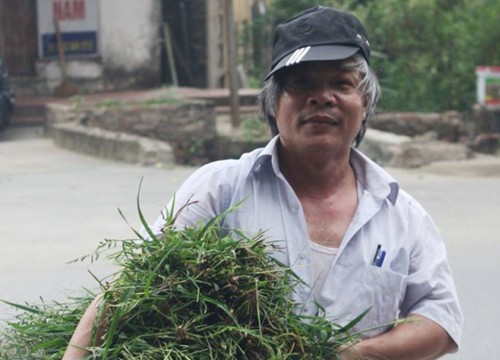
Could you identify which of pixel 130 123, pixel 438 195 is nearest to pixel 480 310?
pixel 438 195

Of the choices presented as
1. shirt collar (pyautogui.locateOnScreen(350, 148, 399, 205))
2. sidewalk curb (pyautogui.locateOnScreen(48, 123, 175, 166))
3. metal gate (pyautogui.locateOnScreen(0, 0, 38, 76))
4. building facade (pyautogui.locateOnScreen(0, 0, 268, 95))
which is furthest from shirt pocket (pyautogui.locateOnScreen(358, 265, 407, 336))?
metal gate (pyautogui.locateOnScreen(0, 0, 38, 76))

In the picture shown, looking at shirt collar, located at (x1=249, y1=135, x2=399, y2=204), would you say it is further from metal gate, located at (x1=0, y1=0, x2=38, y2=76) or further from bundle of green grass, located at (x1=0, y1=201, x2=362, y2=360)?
metal gate, located at (x1=0, y1=0, x2=38, y2=76)

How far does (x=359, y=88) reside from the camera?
9.34 feet

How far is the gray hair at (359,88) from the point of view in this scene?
2832mm

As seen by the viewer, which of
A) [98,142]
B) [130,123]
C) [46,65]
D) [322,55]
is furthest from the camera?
[46,65]

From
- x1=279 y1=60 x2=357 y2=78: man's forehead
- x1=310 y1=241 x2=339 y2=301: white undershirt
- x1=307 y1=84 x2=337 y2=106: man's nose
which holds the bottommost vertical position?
x1=310 y1=241 x2=339 y2=301: white undershirt

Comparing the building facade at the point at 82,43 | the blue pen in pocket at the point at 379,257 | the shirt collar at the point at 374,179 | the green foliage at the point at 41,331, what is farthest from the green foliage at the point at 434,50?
the green foliage at the point at 41,331

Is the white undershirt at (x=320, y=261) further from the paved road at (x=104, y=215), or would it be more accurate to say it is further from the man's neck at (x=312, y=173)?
the paved road at (x=104, y=215)

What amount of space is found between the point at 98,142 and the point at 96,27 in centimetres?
601

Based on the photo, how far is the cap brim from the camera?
2742 millimetres

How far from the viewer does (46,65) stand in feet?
66.4

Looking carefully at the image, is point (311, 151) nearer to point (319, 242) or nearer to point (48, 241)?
point (319, 242)

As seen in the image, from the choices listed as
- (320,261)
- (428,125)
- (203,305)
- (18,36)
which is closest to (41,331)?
(203,305)

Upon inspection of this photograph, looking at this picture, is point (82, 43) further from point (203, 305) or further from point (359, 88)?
point (203, 305)
